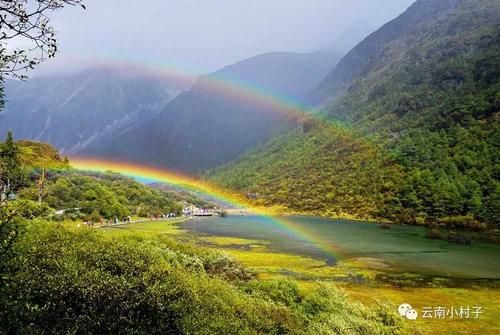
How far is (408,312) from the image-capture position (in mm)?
37688

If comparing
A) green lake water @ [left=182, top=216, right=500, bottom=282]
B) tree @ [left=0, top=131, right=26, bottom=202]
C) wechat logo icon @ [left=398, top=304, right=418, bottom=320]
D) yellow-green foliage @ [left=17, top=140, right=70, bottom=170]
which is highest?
yellow-green foliage @ [left=17, top=140, right=70, bottom=170]

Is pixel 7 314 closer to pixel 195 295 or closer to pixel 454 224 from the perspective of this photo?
pixel 195 295

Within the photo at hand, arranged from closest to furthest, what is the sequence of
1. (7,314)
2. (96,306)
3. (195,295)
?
(7,314)
(96,306)
(195,295)

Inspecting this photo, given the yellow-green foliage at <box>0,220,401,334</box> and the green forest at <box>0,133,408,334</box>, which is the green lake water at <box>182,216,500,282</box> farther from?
the yellow-green foliage at <box>0,220,401,334</box>

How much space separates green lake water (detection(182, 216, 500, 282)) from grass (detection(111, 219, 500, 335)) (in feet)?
15.5

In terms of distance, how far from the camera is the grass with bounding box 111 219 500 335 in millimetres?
35906

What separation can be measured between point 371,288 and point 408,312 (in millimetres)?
10537

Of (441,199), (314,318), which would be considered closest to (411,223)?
(441,199)

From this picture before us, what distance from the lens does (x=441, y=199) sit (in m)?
133

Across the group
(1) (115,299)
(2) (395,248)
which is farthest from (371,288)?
(2) (395,248)

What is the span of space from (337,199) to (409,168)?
29786 millimetres

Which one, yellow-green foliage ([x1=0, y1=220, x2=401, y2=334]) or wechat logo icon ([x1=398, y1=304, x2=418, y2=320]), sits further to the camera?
wechat logo icon ([x1=398, y1=304, x2=418, y2=320])

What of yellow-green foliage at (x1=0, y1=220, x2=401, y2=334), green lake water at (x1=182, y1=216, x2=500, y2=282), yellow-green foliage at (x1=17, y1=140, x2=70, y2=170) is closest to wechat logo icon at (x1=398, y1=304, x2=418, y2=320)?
yellow-green foliage at (x1=0, y1=220, x2=401, y2=334)

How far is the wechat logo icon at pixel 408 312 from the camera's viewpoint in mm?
36781
